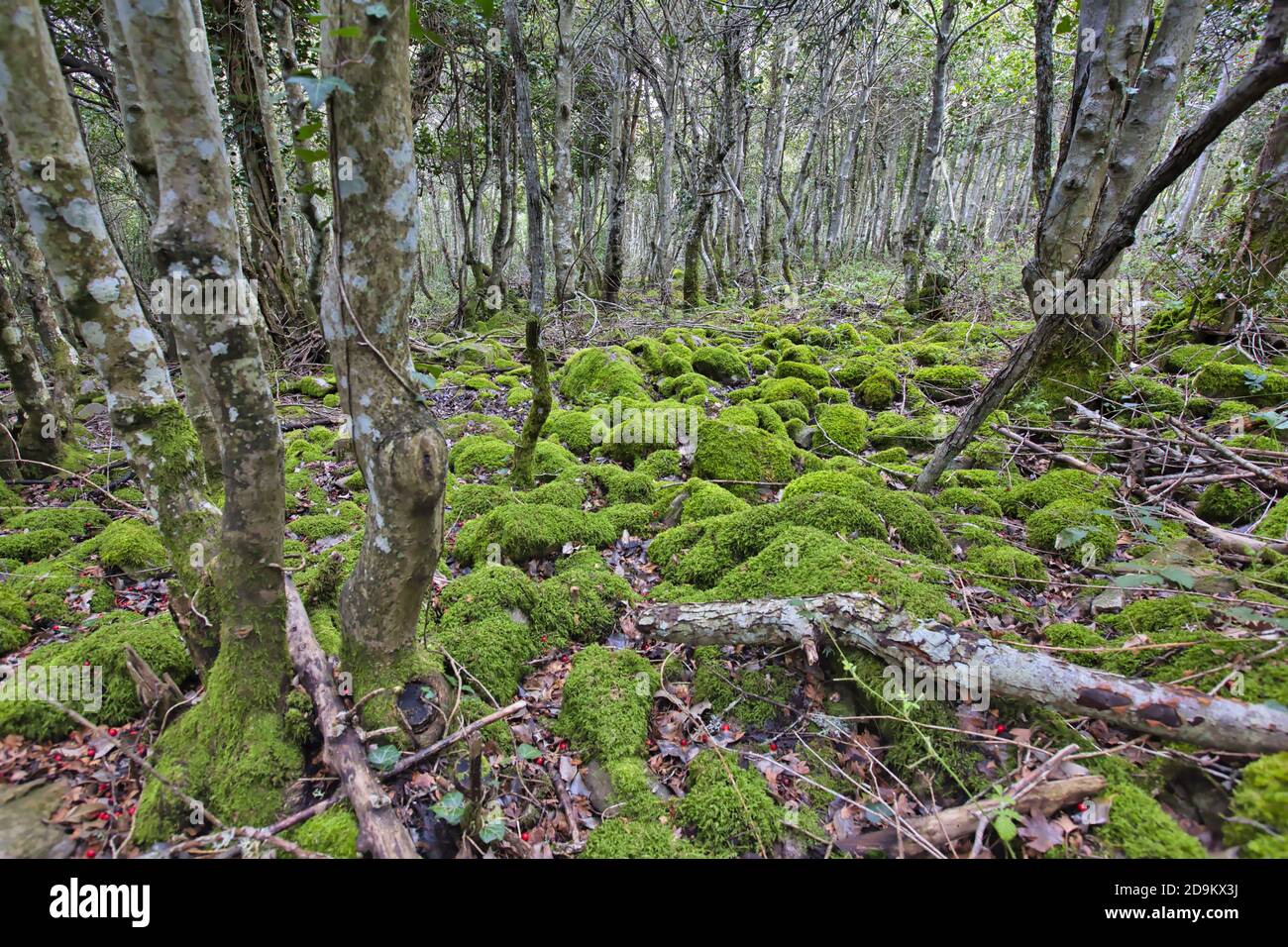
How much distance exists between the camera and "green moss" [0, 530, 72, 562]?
14.1 ft

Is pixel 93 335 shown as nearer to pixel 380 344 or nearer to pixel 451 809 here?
pixel 380 344

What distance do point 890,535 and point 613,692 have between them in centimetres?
228

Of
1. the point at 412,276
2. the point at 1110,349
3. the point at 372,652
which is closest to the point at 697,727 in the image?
the point at 372,652

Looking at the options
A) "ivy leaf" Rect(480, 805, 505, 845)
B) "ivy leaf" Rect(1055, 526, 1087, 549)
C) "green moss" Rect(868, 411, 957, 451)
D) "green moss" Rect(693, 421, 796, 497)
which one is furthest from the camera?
"green moss" Rect(868, 411, 957, 451)

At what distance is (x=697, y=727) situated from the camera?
3035mm

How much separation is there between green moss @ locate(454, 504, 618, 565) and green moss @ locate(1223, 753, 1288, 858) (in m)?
3.58

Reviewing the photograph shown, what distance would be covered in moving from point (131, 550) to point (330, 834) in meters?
3.32

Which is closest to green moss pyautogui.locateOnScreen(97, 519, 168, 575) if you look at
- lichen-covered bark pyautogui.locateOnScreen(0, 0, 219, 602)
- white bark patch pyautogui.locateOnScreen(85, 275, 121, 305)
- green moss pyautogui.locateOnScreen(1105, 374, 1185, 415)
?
lichen-covered bark pyautogui.locateOnScreen(0, 0, 219, 602)

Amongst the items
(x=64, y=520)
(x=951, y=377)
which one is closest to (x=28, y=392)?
(x=64, y=520)

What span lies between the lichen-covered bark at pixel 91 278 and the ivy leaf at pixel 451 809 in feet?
5.57

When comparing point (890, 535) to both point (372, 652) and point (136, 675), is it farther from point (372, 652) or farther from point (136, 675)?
point (136, 675)

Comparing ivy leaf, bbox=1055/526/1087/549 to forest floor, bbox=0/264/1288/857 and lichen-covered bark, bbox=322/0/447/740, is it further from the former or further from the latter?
lichen-covered bark, bbox=322/0/447/740

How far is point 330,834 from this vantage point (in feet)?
7.24
